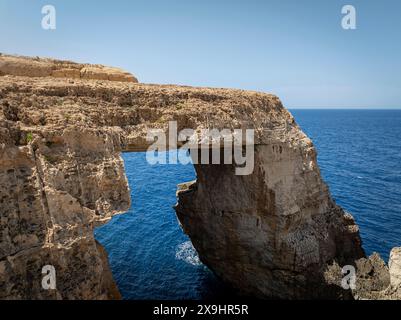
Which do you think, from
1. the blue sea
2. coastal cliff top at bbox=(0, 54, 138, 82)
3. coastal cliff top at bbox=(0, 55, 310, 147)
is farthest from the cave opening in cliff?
coastal cliff top at bbox=(0, 54, 138, 82)

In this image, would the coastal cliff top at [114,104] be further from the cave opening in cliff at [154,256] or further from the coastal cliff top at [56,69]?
the cave opening in cliff at [154,256]

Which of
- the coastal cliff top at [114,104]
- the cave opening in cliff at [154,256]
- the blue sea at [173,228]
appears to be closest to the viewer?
the coastal cliff top at [114,104]

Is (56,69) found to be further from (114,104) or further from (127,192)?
(127,192)

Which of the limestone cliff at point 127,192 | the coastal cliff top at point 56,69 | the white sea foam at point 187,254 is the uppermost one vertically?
the coastal cliff top at point 56,69

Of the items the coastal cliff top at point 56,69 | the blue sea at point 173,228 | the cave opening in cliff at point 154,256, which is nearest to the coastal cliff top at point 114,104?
the coastal cliff top at point 56,69

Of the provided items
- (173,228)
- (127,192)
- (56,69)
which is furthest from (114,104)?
(173,228)

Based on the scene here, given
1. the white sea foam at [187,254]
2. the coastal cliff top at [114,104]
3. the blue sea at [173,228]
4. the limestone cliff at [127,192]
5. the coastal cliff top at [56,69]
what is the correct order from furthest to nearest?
1. the white sea foam at [187,254]
2. the blue sea at [173,228]
3. the coastal cliff top at [56,69]
4. the coastal cliff top at [114,104]
5. the limestone cliff at [127,192]

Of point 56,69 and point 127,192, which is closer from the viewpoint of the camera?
point 127,192
